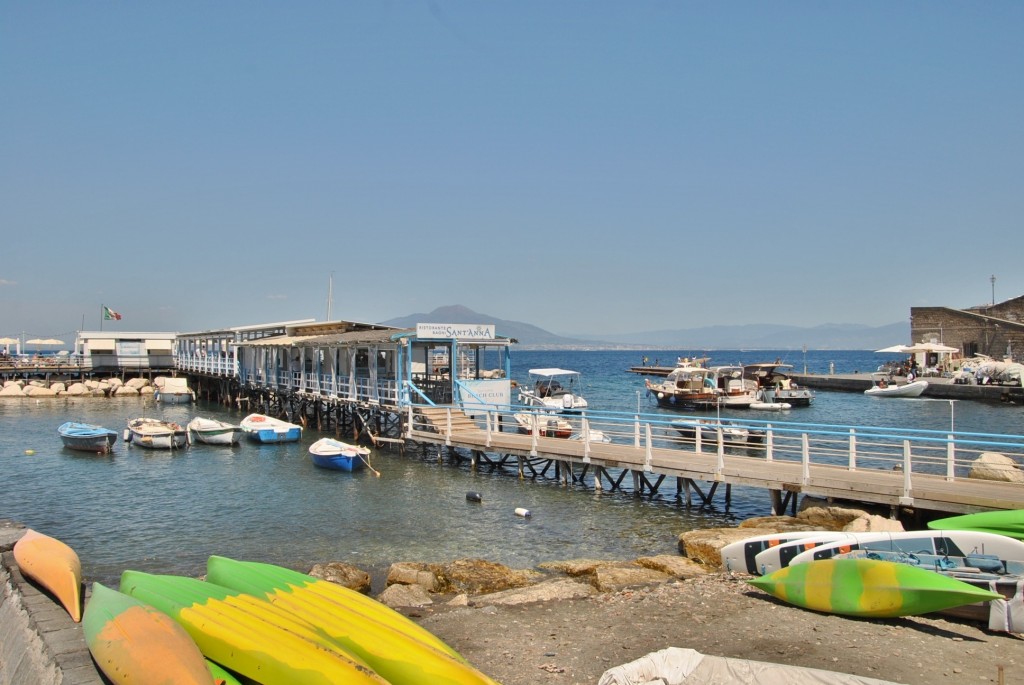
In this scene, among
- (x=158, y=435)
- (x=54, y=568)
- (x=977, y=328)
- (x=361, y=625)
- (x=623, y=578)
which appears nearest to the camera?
(x=361, y=625)

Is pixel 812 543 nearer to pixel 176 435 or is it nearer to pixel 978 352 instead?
pixel 176 435

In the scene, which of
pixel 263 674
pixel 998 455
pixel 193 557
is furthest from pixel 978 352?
pixel 263 674

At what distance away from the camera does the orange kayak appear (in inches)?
341

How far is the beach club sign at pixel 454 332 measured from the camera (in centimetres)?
2848

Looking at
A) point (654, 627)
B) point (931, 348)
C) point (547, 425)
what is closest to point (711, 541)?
point (654, 627)

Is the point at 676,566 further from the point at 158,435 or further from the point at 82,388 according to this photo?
the point at 82,388

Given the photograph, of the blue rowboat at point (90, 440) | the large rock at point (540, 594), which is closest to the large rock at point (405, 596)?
the large rock at point (540, 594)

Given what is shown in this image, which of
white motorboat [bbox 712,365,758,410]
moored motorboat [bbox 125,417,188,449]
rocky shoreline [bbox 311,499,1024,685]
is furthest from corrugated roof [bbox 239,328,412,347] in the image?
white motorboat [bbox 712,365,758,410]

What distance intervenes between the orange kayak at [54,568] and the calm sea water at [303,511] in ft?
14.7

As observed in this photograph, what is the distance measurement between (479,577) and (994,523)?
8045 millimetres

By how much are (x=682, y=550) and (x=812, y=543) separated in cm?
354

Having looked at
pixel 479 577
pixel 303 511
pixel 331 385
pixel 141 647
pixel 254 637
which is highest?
pixel 331 385

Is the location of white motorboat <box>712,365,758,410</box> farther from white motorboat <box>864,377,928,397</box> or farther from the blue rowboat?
the blue rowboat

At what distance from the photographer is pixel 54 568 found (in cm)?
914
